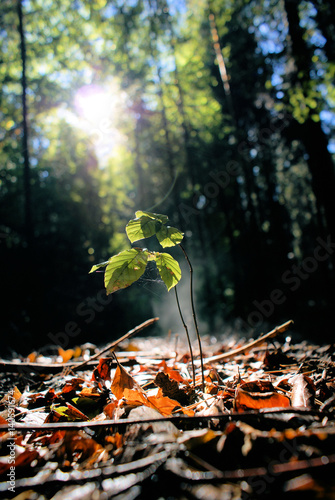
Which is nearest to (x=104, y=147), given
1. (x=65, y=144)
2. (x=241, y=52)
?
(x=65, y=144)

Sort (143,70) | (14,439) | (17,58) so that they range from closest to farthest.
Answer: (14,439) → (17,58) → (143,70)

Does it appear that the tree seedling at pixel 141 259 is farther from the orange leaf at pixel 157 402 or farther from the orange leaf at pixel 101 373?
the orange leaf at pixel 101 373

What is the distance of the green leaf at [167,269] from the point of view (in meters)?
1.14

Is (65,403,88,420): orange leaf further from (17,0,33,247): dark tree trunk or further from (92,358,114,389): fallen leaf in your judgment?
(17,0,33,247): dark tree trunk

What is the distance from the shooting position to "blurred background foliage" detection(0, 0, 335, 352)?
23.3 ft

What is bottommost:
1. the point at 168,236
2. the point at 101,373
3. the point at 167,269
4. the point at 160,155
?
the point at 101,373

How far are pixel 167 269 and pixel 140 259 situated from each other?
13cm

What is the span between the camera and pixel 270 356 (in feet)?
5.57

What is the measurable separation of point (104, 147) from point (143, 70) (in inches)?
266

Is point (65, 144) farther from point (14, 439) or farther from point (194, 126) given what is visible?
point (14, 439)

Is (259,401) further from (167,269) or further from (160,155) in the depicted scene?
(160,155)

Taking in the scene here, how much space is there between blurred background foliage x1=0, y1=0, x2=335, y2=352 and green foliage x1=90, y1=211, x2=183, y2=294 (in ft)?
15.8

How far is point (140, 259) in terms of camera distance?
1130 mm

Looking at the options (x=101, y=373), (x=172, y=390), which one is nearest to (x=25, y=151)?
(x=101, y=373)
